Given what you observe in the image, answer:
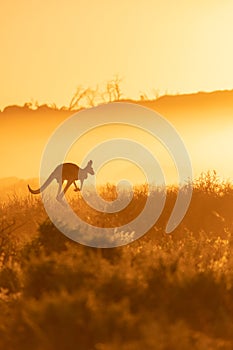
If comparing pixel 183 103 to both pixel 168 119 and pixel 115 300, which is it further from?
pixel 115 300

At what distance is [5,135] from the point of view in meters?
148

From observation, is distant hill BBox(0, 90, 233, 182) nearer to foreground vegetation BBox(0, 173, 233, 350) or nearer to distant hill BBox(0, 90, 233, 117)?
distant hill BBox(0, 90, 233, 117)

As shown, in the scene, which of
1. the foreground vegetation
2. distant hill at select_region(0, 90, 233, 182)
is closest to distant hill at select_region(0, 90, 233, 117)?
distant hill at select_region(0, 90, 233, 182)

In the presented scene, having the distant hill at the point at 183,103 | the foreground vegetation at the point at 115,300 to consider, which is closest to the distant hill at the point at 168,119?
the distant hill at the point at 183,103

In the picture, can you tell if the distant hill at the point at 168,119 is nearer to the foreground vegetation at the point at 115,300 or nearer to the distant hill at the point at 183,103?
the distant hill at the point at 183,103

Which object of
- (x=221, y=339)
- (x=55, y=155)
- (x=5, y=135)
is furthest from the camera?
(x=5, y=135)

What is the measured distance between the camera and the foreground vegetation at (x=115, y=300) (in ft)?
45.8

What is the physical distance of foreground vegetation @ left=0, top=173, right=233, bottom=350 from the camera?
13969 millimetres

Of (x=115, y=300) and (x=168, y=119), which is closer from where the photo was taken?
(x=115, y=300)

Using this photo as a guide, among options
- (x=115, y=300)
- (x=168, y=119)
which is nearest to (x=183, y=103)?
(x=168, y=119)

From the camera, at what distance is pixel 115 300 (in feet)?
50.0

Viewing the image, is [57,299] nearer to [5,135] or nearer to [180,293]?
[180,293]

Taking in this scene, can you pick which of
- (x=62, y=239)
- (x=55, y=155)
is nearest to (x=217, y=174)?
(x=62, y=239)

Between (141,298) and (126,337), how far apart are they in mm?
1613
